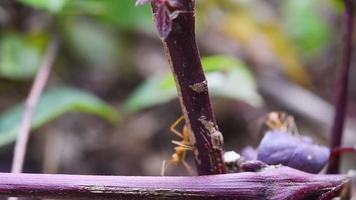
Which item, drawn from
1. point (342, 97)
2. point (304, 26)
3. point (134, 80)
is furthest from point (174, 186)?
point (304, 26)

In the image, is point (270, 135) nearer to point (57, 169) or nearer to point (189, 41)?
point (189, 41)

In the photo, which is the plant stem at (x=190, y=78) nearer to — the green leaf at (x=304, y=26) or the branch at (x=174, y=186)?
the branch at (x=174, y=186)

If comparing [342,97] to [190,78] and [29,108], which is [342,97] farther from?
[29,108]

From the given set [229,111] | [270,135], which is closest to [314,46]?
[229,111]

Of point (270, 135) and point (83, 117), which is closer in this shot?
point (270, 135)

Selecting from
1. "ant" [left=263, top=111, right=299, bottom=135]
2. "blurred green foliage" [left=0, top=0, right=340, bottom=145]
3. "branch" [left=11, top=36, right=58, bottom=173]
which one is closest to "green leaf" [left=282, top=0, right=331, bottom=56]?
"blurred green foliage" [left=0, top=0, right=340, bottom=145]

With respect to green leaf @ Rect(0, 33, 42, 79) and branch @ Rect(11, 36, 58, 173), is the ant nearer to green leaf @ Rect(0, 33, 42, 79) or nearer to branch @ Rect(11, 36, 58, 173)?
branch @ Rect(11, 36, 58, 173)

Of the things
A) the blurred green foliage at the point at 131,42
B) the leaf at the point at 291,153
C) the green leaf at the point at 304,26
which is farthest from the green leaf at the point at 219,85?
the green leaf at the point at 304,26
